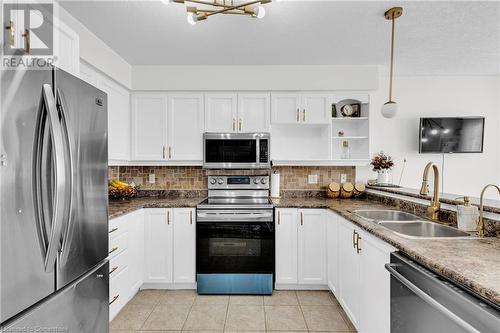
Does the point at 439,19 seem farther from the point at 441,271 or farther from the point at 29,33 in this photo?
the point at 29,33

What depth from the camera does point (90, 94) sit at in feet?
4.63

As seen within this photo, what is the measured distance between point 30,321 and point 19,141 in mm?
690

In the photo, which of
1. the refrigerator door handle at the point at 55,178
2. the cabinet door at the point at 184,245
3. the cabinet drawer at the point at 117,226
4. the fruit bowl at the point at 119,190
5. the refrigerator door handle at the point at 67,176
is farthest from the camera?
the fruit bowl at the point at 119,190

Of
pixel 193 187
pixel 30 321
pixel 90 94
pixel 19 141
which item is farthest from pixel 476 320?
pixel 193 187

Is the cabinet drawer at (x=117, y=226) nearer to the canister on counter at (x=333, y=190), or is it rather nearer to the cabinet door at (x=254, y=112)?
the cabinet door at (x=254, y=112)

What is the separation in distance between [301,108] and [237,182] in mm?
1141

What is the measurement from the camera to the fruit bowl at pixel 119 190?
2844 mm

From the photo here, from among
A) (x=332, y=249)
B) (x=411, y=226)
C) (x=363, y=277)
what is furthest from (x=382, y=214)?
(x=363, y=277)

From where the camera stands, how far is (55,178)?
1.09 metres

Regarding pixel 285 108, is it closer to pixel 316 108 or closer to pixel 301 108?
pixel 301 108

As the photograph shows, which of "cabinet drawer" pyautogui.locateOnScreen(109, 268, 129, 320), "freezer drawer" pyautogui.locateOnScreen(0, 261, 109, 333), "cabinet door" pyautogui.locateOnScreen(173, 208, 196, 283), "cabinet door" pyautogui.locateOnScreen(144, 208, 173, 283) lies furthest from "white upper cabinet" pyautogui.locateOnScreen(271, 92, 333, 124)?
"freezer drawer" pyautogui.locateOnScreen(0, 261, 109, 333)

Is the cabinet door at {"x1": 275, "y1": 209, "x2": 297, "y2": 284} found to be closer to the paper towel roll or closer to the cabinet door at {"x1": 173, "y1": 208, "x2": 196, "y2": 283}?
the paper towel roll

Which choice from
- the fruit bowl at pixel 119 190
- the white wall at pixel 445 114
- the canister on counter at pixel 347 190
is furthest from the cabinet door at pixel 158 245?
the white wall at pixel 445 114

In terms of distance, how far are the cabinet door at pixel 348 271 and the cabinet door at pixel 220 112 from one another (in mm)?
1566
